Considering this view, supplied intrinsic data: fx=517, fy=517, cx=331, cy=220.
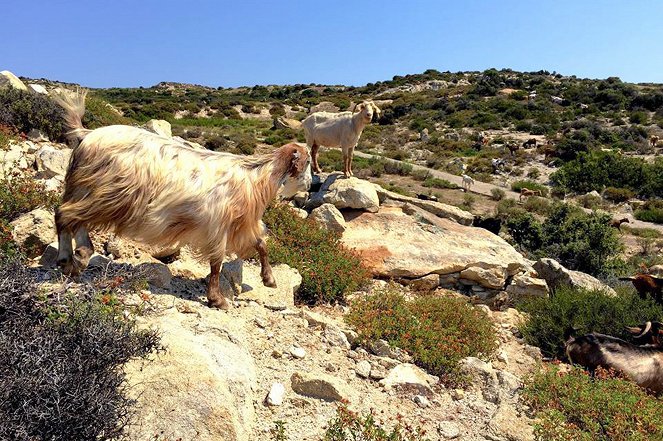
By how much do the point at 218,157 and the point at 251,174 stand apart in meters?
0.34

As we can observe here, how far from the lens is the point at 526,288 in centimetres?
807

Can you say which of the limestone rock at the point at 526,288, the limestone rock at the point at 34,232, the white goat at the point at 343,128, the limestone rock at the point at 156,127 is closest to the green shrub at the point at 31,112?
the limestone rock at the point at 156,127

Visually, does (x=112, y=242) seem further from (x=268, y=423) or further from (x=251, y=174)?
(x=268, y=423)

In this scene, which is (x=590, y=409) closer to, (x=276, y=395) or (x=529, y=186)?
(x=276, y=395)

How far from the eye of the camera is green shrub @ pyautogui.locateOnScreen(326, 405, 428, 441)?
3297mm

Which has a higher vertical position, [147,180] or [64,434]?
[147,180]

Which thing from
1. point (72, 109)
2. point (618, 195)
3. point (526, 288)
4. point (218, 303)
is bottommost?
point (618, 195)

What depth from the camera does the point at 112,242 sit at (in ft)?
16.6

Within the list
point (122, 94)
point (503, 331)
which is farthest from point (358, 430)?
point (122, 94)

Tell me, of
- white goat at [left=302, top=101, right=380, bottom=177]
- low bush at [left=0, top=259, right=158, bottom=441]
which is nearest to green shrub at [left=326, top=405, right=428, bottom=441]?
low bush at [left=0, top=259, right=158, bottom=441]

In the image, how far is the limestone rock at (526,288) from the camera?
8039 millimetres

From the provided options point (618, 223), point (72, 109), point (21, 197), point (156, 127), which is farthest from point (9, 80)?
point (618, 223)

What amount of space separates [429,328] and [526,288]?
135 inches

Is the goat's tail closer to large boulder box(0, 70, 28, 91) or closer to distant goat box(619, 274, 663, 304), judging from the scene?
large boulder box(0, 70, 28, 91)
